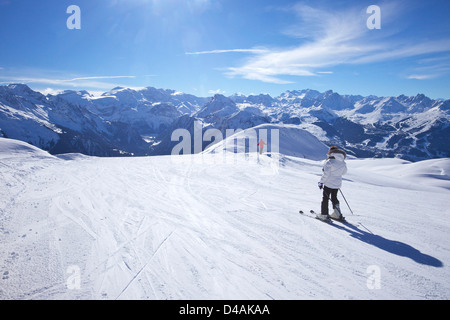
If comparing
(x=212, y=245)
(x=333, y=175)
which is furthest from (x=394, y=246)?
(x=212, y=245)

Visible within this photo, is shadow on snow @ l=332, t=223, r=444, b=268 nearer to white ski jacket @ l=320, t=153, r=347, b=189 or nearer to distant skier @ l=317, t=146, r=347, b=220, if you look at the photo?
distant skier @ l=317, t=146, r=347, b=220

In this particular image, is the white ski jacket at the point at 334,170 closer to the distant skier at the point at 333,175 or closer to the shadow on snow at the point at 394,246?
the distant skier at the point at 333,175

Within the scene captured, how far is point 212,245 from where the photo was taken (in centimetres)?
554

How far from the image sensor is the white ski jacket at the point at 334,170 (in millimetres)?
6977

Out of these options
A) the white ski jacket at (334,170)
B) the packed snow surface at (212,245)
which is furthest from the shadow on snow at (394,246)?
the white ski jacket at (334,170)

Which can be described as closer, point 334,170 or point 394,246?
point 394,246

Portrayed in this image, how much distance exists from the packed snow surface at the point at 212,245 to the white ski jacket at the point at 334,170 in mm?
1324

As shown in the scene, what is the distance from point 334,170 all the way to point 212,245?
4.37 m

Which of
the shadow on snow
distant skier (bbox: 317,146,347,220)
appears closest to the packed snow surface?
the shadow on snow

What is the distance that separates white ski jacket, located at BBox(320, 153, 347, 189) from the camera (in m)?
6.98

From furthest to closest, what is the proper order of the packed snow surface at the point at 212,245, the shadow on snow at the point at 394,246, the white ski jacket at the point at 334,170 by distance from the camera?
the white ski jacket at the point at 334,170
the shadow on snow at the point at 394,246
the packed snow surface at the point at 212,245

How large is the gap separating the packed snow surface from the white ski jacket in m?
1.32

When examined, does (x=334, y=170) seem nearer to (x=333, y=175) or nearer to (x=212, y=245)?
(x=333, y=175)
